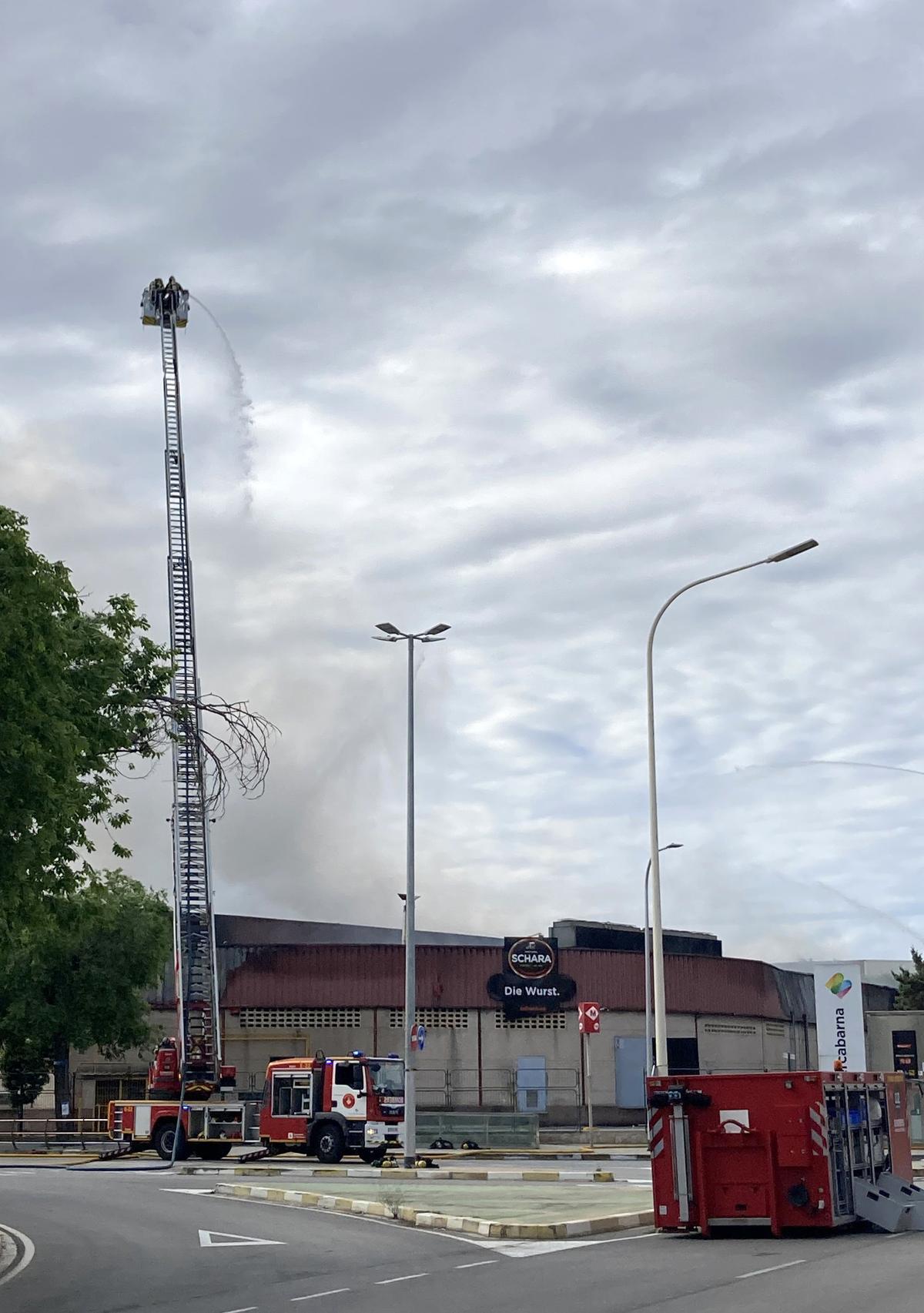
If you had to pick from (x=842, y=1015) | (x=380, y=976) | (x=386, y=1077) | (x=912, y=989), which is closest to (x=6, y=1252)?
(x=386, y=1077)

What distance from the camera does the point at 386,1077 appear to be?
35.7 metres

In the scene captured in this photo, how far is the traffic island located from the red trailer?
5.94ft

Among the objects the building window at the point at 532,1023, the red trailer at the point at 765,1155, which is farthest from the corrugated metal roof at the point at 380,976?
the red trailer at the point at 765,1155

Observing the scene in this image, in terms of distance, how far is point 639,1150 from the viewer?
140 ft

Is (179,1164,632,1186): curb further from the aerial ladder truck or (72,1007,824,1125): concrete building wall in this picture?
(72,1007,824,1125): concrete building wall

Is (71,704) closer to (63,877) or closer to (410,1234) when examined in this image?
(63,877)

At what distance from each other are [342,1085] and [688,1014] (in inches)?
1029

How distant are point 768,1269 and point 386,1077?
804 inches

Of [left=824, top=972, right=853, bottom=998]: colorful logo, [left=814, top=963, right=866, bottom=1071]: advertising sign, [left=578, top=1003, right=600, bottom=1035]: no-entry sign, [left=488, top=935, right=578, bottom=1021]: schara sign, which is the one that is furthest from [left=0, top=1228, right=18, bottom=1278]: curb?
[left=488, top=935, right=578, bottom=1021]: schara sign

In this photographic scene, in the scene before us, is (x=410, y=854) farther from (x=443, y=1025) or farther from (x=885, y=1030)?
(x=885, y=1030)

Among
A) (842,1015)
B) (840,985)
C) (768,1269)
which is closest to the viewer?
(768,1269)

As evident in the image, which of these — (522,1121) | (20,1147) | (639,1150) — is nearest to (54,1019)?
(20,1147)

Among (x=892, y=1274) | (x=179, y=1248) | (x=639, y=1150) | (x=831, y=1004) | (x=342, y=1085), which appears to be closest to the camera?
(x=892, y=1274)

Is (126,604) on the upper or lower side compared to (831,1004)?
upper
